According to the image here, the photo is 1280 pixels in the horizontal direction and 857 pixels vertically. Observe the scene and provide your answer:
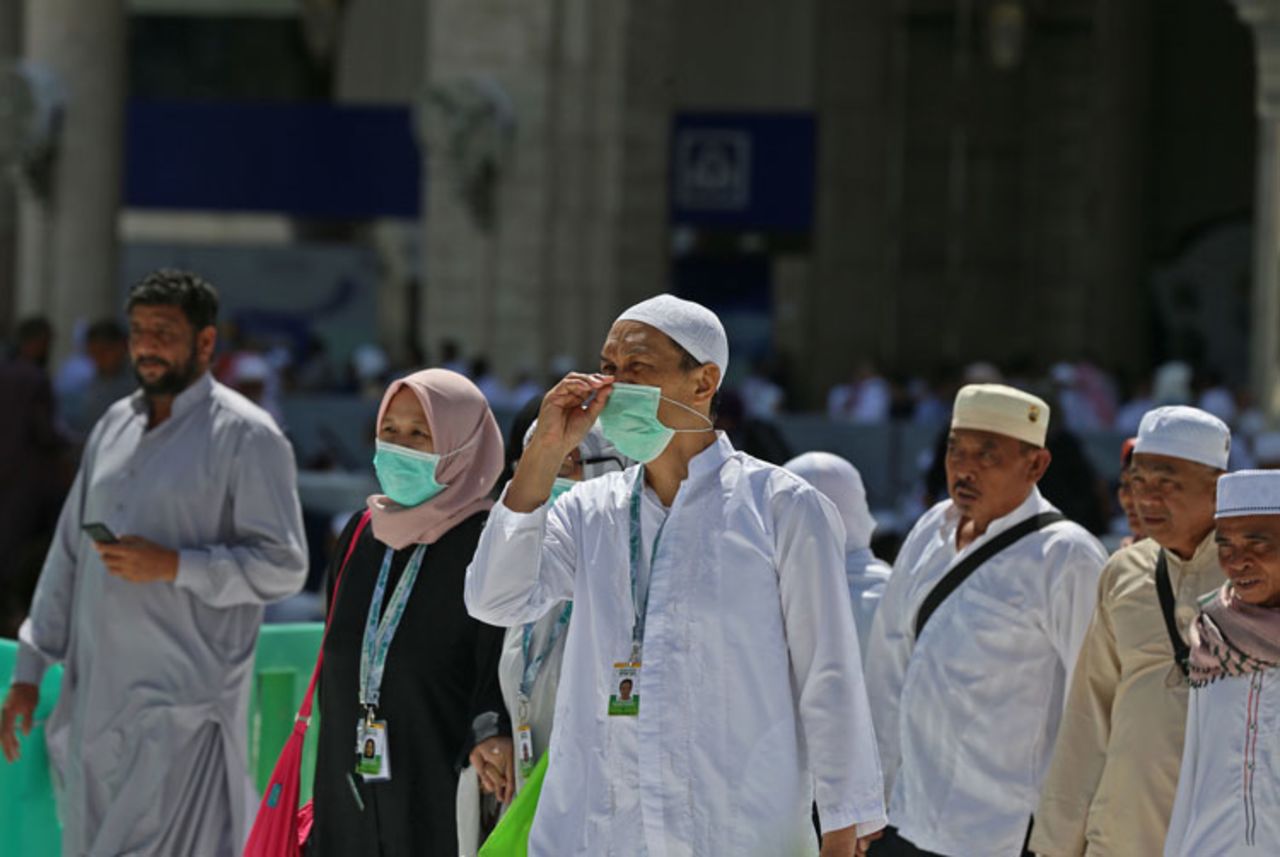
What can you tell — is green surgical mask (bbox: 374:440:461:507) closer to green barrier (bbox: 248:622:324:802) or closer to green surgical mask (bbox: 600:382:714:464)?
green surgical mask (bbox: 600:382:714:464)

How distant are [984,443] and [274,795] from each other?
199cm

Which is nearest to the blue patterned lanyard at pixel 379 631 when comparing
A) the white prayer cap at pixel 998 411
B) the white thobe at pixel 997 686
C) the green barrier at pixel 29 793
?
the white thobe at pixel 997 686

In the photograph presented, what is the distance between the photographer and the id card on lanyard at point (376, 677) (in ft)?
17.3

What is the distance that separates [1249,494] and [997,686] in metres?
1.11

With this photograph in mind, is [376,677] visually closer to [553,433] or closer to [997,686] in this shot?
[553,433]

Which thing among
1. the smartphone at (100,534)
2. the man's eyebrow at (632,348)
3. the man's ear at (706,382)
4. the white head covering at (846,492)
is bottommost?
the smartphone at (100,534)

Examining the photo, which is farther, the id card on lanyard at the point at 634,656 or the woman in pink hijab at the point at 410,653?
the woman in pink hijab at the point at 410,653

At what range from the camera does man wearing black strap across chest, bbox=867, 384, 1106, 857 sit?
5863 millimetres

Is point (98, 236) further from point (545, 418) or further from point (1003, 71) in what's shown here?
point (545, 418)

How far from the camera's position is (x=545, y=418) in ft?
15.0

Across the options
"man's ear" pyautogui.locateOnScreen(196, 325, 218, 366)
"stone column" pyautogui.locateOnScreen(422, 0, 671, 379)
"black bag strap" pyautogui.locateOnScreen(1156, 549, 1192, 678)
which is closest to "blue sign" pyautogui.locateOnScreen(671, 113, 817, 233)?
"stone column" pyautogui.locateOnScreen(422, 0, 671, 379)

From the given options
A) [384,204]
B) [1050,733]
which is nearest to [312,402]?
[384,204]

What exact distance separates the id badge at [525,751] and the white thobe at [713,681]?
0.54m

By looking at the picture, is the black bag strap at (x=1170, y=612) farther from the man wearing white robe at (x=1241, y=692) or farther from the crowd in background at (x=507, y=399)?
the crowd in background at (x=507, y=399)
